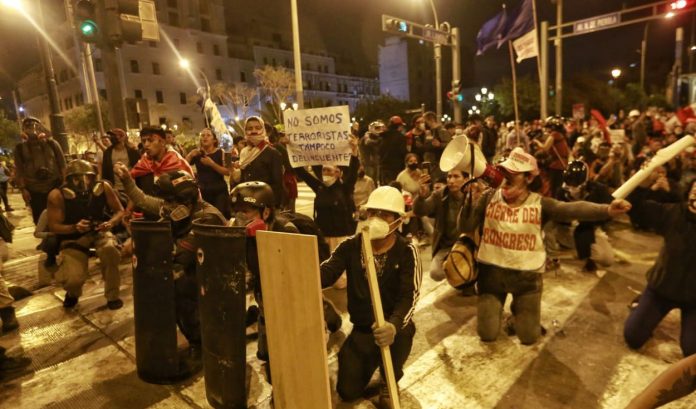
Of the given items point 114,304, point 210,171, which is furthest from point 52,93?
point 114,304

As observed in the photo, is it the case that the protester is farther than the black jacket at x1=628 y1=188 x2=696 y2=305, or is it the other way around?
the protester

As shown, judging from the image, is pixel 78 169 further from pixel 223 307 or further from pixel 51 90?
pixel 51 90

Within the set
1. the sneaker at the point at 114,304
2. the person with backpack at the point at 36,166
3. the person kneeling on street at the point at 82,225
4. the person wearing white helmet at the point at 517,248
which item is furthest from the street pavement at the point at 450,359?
the person with backpack at the point at 36,166

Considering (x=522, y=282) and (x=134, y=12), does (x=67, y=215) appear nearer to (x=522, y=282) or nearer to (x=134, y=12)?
(x=134, y=12)

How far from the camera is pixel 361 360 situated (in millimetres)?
3311

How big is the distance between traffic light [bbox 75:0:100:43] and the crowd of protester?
1291mm

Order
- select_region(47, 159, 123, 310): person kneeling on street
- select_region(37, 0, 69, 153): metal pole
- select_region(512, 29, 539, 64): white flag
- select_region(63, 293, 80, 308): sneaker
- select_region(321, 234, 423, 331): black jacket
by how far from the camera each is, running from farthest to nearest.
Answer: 1. select_region(512, 29, 539, 64): white flag
2. select_region(37, 0, 69, 153): metal pole
3. select_region(63, 293, 80, 308): sneaker
4. select_region(47, 159, 123, 310): person kneeling on street
5. select_region(321, 234, 423, 331): black jacket

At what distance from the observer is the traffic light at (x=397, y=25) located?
611 inches

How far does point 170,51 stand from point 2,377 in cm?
5643

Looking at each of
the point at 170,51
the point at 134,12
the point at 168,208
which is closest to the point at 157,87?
the point at 170,51

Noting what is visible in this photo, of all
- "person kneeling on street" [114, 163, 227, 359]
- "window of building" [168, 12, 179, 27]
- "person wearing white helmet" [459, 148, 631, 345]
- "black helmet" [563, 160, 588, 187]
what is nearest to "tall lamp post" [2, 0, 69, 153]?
"person kneeling on street" [114, 163, 227, 359]

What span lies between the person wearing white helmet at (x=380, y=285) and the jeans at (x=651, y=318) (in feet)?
6.76

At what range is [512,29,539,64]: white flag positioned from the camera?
1092 cm

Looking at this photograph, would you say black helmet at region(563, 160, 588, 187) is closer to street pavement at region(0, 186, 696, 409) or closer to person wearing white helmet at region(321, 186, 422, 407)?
street pavement at region(0, 186, 696, 409)
